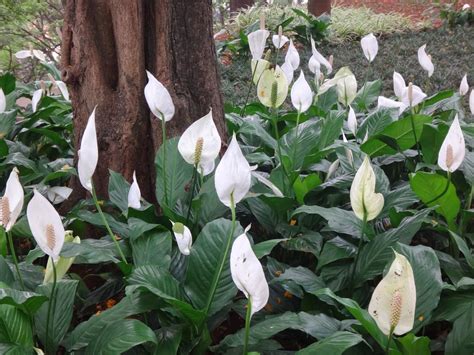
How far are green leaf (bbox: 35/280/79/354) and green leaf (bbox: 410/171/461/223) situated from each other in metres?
0.93

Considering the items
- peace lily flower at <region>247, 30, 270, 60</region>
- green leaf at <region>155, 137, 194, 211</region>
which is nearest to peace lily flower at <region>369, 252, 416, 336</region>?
green leaf at <region>155, 137, 194, 211</region>

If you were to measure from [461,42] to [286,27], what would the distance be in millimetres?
2240

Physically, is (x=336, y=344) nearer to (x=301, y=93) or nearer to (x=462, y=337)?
(x=462, y=337)

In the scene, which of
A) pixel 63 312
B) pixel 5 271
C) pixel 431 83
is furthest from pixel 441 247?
pixel 431 83

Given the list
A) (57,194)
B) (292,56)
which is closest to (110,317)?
(57,194)

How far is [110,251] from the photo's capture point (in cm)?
158

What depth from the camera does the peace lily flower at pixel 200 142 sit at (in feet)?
4.68

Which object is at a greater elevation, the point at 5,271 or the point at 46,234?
the point at 46,234

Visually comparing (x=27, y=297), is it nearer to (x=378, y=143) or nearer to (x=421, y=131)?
(x=378, y=143)

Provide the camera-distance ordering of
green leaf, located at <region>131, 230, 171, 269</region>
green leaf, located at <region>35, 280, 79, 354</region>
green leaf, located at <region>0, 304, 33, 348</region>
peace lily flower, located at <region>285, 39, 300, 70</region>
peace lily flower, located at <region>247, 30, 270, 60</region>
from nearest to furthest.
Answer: green leaf, located at <region>0, 304, 33, 348</region>
green leaf, located at <region>35, 280, 79, 354</region>
green leaf, located at <region>131, 230, 171, 269</region>
peace lily flower, located at <region>247, 30, 270, 60</region>
peace lily flower, located at <region>285, 39, 300, 70</region>

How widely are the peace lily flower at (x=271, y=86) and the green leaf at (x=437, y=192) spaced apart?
51 cm

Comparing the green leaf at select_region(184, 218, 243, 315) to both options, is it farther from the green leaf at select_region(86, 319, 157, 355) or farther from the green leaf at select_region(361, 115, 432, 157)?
the green leaf at select_region(361, 115, 432, 157)

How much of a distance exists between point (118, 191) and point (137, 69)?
0.46 metres

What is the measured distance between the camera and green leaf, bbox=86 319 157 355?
47.6 inches
